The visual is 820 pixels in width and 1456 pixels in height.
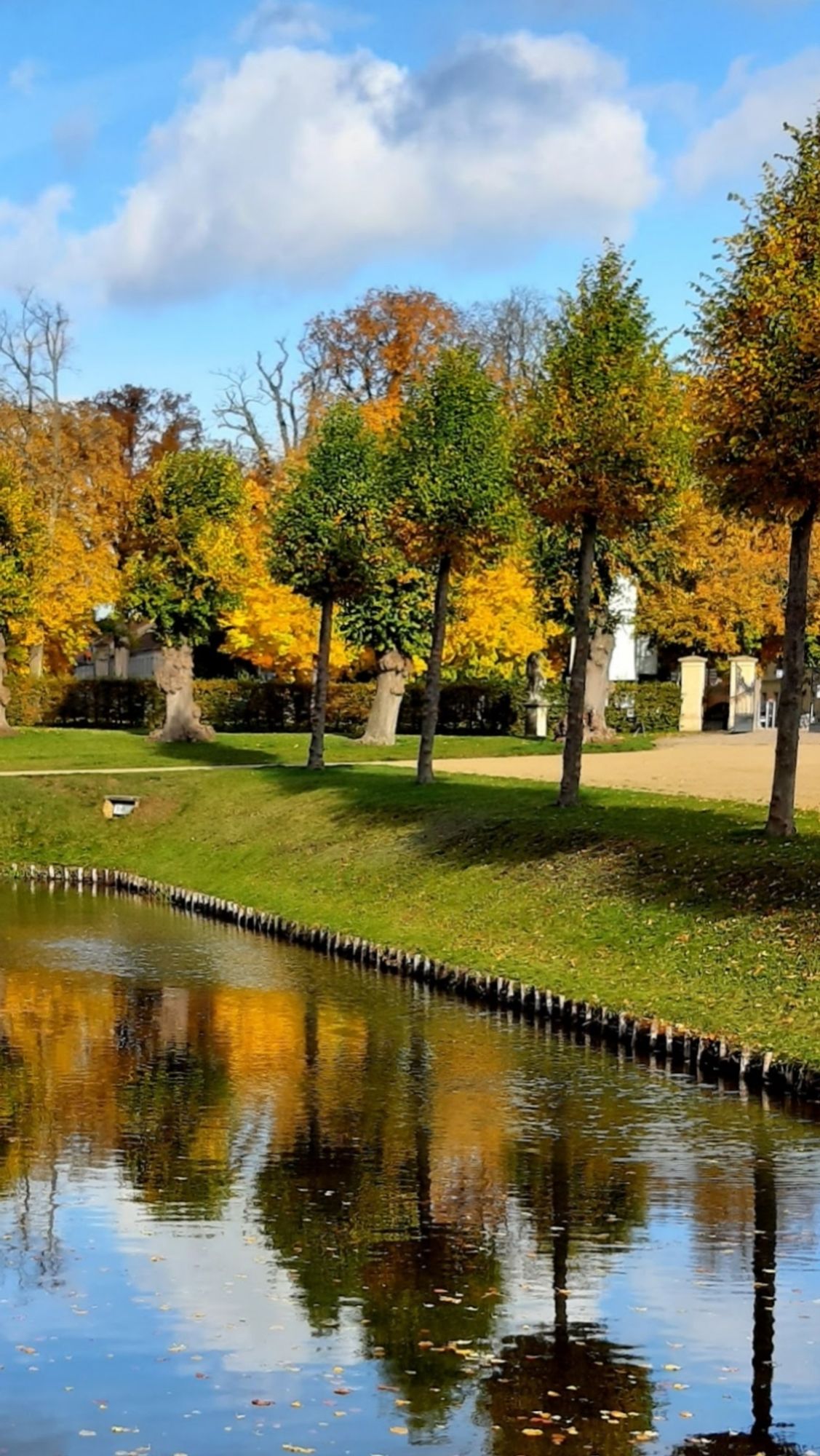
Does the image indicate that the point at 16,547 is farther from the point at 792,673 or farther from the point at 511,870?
the point at 792,673

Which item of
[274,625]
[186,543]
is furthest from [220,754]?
[274,625]

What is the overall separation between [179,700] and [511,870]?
29699 millimetres

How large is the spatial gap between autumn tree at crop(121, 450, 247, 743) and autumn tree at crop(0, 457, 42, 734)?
3.96m

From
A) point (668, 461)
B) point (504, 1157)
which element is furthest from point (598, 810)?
point (504, 1157)

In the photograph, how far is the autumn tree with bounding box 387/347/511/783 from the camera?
37.2 meters

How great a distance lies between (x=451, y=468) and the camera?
37.2 meters

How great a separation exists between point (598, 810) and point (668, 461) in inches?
246

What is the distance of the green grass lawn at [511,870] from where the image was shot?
73.6 feet

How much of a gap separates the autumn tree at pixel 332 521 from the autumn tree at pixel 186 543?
28.1 feet

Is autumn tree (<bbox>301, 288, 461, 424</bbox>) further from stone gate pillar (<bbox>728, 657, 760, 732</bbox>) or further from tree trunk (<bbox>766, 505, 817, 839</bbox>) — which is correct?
tree trunk (<bbox>766, 505, 817, 839</bbox>)

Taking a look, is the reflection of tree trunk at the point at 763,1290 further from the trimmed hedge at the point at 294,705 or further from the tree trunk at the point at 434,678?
the trimmed hedge at the point at 294,705

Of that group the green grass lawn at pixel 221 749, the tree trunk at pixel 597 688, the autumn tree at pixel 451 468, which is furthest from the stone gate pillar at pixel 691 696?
Result: the autumn tree at pixel 451 468

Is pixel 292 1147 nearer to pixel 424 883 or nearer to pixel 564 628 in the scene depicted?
pixel 424 883

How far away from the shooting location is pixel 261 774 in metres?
45.6
